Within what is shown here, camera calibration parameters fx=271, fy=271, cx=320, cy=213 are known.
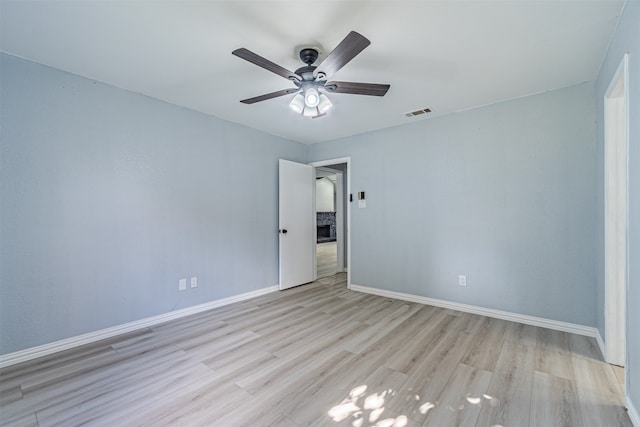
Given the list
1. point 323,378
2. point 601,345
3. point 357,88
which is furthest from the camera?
point 601,345

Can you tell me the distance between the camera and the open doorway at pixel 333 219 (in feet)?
18.3

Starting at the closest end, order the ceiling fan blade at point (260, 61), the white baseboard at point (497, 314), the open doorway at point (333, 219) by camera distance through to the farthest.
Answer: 1. the ceiling fan blade at point (260, 61)
2. the white baseboard at point (497, 314)
3. the open doorway at point (333, 219)

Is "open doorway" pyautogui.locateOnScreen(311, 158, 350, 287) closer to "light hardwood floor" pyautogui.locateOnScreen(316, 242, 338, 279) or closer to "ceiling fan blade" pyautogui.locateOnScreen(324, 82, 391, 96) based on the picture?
"light hardwood floor" pyautogui.locateOnScreen(316, 242, 338, 279)

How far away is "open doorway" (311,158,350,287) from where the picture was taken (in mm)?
5577

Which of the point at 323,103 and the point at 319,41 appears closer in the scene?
the point at 319,41

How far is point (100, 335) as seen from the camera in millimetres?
2639

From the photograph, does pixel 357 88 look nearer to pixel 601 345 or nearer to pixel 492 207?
pixel 492 207

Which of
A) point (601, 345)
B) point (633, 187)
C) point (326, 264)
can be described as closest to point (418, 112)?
point (633, 187)

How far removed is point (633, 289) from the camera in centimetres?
158

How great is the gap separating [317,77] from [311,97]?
0.72 feet

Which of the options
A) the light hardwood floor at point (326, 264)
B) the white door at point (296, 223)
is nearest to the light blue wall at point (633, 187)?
the white door at point (296, 223)

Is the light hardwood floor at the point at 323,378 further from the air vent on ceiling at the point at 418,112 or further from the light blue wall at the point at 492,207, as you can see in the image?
the air vent on ceiling at the point at 418,112

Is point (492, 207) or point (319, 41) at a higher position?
point (319, 41)

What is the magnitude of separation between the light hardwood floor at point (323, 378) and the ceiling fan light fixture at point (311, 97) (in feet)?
7.18
